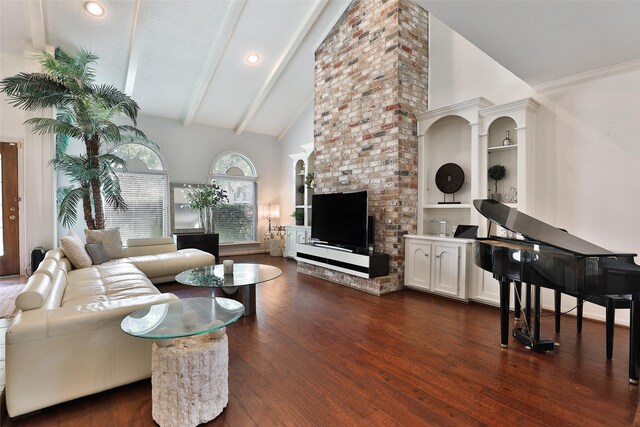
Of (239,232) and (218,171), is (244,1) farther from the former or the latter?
(239,232)

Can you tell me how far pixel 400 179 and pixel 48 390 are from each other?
3911 mm

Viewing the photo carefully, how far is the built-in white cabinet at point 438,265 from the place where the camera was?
375 centimetres

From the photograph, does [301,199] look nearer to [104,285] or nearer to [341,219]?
[341,219]

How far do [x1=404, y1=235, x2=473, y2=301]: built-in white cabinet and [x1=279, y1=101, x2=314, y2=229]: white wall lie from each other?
3.93m

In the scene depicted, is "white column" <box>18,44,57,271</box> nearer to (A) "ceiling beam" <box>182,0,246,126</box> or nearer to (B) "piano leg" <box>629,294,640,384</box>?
(A) "ceiling beam" <box>182,0,246,126</box>

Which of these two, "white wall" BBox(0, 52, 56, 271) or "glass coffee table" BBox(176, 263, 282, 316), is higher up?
"white wall" BBox(0, 52, 56, 271)

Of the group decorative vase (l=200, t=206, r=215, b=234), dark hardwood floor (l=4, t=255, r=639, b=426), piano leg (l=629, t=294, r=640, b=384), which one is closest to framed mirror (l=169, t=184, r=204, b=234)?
decorative vase (l=200, t=206, r=215, b=234)

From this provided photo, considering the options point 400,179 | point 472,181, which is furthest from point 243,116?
point 472,181

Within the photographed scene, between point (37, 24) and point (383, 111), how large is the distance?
4.98 meters

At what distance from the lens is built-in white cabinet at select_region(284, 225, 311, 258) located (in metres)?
6.37

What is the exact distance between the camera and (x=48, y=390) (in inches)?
67.4

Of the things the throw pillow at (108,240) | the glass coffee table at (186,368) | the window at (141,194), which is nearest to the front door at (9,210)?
the window at (141,194)

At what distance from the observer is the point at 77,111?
4422 millimetres

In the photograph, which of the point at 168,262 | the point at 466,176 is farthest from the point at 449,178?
the point at 168,262
